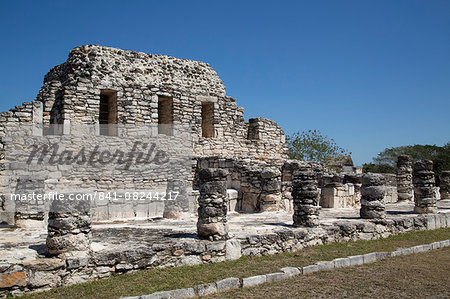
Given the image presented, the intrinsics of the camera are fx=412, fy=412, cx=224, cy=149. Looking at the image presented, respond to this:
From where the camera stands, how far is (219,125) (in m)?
17.9

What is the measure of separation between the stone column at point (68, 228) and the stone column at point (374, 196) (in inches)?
301

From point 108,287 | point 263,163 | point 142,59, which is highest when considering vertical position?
point 142,59

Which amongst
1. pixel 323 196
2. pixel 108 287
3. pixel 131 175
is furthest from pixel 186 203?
pixel 323 196

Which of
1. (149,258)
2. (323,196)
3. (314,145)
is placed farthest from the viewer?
(314,145)

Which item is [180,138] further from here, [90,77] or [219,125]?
[90,77]

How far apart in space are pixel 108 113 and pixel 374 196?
10.5 meters

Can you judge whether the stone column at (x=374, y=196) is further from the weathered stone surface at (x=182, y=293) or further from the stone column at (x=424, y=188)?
the weathered stone surface at (x=182, y=293)

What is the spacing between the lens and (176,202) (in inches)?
442

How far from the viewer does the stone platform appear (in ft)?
19.7

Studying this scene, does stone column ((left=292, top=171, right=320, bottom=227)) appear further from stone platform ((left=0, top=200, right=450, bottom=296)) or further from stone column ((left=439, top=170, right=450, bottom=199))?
stone column ((left=439, top=170, right=450, bottom=199))

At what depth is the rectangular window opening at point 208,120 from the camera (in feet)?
58.6

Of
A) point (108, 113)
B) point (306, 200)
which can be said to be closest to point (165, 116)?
point (108, 113)

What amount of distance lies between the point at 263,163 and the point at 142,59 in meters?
6.89

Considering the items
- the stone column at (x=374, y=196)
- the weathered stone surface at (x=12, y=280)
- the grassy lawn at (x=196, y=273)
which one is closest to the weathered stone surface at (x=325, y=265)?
the grassy lawn at (x=196, y=273)
